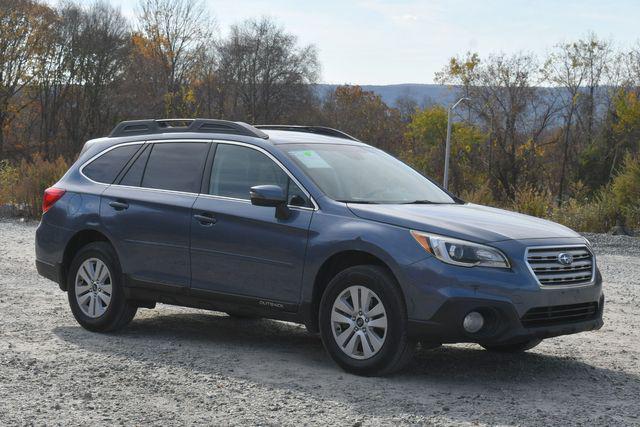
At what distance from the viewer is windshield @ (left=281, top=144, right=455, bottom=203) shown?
7.09 m

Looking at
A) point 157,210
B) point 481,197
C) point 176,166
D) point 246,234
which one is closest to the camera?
point 246,234

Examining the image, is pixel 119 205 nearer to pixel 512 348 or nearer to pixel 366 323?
pixel 366 323

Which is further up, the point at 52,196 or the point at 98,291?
the point at 52,196

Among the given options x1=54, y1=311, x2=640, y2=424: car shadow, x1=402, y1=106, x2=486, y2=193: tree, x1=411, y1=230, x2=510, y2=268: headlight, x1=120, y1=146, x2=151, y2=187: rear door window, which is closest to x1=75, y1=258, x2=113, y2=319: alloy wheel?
x1=54, y1=311, x2=640, y2=424: car shadow

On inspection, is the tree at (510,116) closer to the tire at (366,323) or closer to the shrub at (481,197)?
the shrub at (481,197)

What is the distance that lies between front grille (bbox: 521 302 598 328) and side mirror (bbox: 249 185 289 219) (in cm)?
188

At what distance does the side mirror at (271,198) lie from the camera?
22.4 feet

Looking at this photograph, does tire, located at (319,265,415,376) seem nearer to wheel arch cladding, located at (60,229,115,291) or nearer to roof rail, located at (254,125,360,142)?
roof rail, located at (254,125,360,142)

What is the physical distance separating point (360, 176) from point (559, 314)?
1889mm

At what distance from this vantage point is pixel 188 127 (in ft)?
26.9

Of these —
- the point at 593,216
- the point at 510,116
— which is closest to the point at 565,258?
the point at 593,216

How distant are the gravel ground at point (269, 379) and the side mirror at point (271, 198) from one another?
1121 millimetres

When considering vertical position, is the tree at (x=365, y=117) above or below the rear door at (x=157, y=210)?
above

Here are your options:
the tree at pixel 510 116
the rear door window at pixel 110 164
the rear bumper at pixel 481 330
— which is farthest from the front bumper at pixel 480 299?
the tree at pixel 510 116
